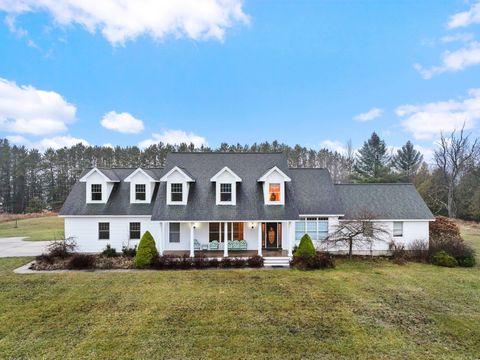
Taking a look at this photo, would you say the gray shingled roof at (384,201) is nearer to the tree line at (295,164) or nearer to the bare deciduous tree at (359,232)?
the bare deciduous tree at (359,232)

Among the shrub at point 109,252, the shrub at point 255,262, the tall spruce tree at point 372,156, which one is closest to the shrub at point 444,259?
the shrub at point 255,262

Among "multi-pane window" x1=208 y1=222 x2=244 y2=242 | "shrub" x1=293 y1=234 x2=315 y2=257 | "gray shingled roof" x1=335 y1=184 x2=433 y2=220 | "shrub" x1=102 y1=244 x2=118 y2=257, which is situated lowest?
"shrub" x1=102 y1=244 x2=118 y2=257

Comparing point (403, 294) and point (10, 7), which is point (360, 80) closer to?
point (403, 294)

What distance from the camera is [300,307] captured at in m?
9.48

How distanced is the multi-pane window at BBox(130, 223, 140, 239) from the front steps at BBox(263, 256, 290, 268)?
9237mm

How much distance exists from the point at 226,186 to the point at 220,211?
1.87 meters

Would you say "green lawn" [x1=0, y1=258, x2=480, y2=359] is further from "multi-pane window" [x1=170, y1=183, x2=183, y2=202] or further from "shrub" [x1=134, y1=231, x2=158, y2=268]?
"multi-pane window" [x1=170, y1=183, x2=183, y2=202]

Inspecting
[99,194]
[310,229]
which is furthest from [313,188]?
[99,194]

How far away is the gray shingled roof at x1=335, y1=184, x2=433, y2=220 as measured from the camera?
59.9ft

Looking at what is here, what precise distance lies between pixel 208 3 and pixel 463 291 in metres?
20.6

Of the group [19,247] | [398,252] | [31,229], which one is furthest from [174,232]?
[31,229]

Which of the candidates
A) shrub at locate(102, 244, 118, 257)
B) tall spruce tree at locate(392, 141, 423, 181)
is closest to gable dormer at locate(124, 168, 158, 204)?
shrub at locate(102, 244, 118, 257)

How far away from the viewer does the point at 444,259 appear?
15.5 metres

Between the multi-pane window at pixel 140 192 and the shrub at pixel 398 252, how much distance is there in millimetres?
17751
